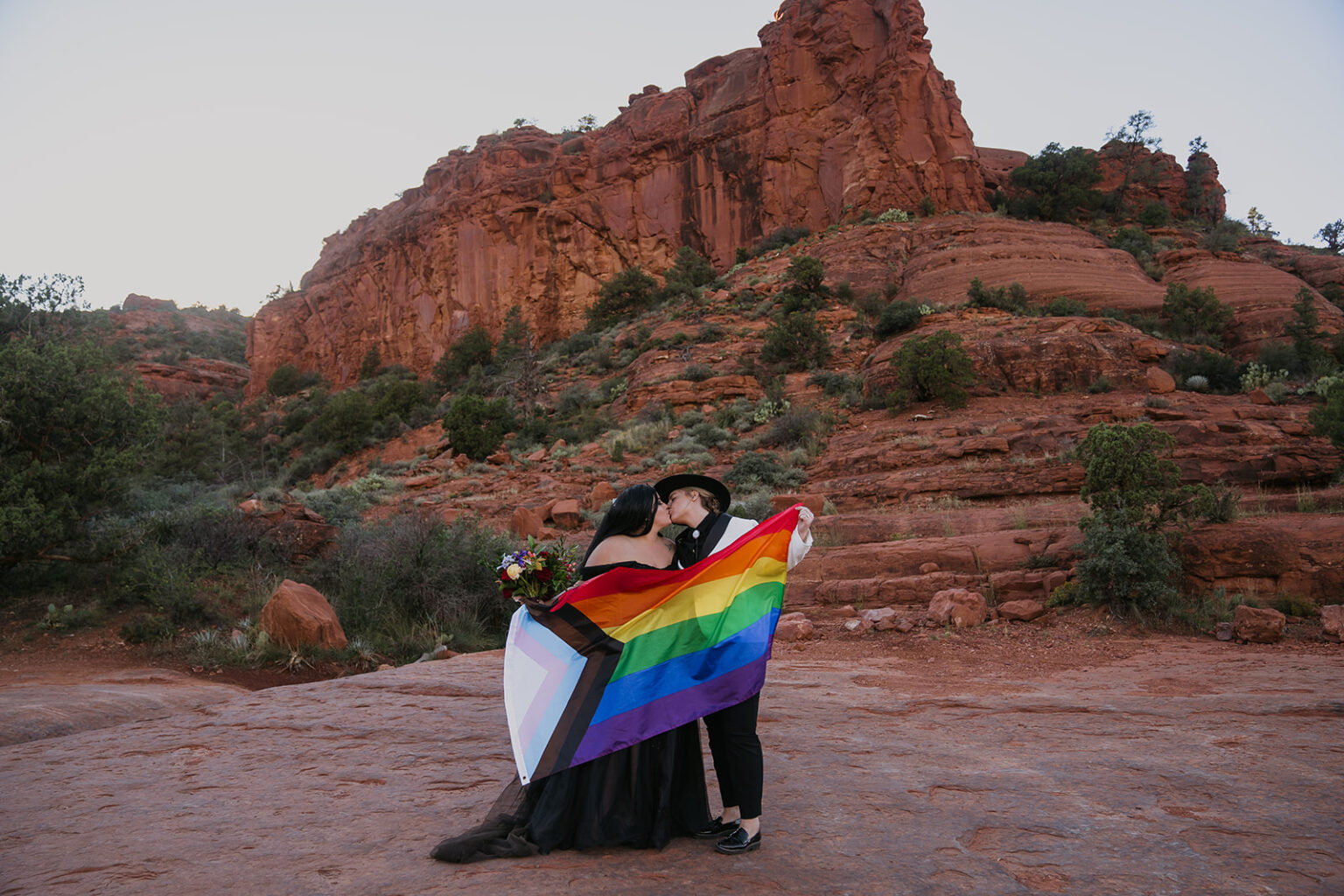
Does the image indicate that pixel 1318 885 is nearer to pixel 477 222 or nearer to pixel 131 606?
pixel 131 606

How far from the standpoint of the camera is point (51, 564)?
9.19m

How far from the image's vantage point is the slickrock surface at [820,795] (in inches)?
100

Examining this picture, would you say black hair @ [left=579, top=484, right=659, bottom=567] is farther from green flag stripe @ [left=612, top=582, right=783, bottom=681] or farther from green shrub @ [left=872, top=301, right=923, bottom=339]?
green shrub @ [left=872, top=301, right=923, bottom=339]

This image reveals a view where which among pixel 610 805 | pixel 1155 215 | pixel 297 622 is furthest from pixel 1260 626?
pixel 1155 215

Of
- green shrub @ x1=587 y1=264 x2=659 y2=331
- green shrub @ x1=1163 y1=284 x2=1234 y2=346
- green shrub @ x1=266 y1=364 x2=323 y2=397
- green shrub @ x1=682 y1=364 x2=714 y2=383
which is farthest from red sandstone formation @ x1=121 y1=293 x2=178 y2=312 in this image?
green shrub @ x1=1163 y1=284 x2=1234 y2=346

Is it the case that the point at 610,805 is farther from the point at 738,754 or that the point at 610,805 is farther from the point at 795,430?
the point at 795,430

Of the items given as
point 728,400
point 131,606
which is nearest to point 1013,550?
point 131,606

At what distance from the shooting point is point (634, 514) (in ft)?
10.8

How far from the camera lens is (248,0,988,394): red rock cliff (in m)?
35.9

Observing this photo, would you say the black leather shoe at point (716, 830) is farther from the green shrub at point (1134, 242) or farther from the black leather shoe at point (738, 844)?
the green shrub at point (1134, 242)

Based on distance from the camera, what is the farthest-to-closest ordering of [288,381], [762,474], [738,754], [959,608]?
[288,381] < [762,474] < [959,608] < [738,754]

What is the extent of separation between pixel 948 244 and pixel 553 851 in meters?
30.9

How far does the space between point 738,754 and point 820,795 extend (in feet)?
2.48

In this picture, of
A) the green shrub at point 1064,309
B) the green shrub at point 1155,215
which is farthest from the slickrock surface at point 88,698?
the green shrub at point 1155,215
